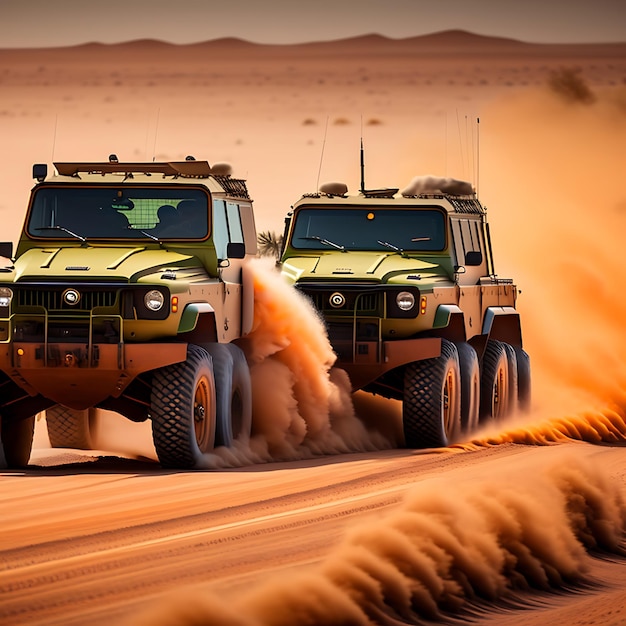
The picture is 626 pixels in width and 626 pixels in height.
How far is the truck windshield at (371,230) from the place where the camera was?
63.5ft

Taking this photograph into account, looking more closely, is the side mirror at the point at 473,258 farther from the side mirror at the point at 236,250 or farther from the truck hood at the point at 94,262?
the truck hood at the point at 94,262

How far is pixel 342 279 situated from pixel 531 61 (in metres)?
70.9

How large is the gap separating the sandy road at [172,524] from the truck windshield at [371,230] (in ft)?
10.5

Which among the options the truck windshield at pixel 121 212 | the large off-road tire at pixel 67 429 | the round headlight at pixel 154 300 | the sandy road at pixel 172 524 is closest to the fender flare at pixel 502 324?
the sandy road at pixel 172 524

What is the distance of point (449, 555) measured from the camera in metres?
10.4

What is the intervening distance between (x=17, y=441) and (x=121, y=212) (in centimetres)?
211

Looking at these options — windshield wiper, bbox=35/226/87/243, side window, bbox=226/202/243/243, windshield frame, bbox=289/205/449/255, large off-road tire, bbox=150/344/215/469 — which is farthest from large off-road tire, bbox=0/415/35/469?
→ windshield frame, bbox=289/205/449/255

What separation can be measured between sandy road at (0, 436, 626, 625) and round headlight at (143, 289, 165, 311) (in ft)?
4.14

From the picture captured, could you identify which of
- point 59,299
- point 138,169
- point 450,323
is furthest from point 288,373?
point 59,299

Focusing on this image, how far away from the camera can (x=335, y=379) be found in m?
17.8

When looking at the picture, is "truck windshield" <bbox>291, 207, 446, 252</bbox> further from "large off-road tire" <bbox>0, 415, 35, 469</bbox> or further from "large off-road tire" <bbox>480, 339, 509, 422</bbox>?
"large off-road tire" <bbox>0, 415, 35, 469</bbox>

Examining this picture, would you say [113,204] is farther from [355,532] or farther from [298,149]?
[298,149]

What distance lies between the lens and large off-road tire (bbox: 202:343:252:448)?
626 inches

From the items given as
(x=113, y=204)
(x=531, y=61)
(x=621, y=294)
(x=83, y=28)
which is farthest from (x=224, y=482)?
(x=83, y=28)
